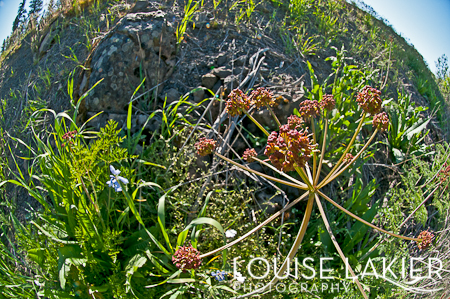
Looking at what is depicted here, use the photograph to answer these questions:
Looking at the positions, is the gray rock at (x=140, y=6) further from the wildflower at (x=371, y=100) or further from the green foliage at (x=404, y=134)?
the green foliage at (x=404, y=134)

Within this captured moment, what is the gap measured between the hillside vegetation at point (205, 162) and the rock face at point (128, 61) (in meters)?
0.02

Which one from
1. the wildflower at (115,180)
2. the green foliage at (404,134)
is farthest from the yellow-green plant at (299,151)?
the green foliage at (404,134)

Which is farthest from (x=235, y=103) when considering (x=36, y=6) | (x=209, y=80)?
(x=36, y=6)

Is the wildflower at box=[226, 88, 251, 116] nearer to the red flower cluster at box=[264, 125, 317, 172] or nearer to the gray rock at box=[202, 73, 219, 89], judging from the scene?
the red flower cluster at box=[264, 125, 317, 172]

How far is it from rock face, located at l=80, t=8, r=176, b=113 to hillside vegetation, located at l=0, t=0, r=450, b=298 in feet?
0.05

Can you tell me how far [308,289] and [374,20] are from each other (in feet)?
23.2

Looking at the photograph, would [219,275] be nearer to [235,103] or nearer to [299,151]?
[299,151]

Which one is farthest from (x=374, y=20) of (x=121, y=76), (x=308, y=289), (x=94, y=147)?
(x=94, y=147)

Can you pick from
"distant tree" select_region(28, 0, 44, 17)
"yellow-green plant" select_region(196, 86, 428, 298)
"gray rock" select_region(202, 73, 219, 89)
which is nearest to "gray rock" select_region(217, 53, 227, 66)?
"gray rock" select_region(202, 73, 219, 89)

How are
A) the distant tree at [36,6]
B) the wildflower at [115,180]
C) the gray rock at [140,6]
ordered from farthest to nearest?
the distant tree at [36,6] < the gray rock at [140,6] < the wildflower at [115,180]

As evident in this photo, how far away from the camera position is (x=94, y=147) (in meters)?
2.06

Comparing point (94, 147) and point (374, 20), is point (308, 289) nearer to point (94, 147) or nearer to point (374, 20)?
point (94, 147)

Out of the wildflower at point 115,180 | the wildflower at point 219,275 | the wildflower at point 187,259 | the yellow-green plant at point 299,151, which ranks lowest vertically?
the wildflower at point 219,275

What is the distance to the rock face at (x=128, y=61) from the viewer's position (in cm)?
310
